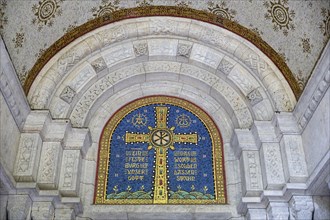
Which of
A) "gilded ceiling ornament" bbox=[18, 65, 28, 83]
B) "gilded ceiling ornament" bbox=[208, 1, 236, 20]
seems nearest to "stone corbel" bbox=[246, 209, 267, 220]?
"gilded ceiling ornament" bbox=[208, 1, 236, 20]

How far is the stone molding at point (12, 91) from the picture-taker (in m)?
5.56

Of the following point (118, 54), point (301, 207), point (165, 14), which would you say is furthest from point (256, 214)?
point (165, 14)

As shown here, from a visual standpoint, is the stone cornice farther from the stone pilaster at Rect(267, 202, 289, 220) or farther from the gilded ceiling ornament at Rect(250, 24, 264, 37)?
the gilded ceiling ornament at Rect(250, 24, 264, 37)

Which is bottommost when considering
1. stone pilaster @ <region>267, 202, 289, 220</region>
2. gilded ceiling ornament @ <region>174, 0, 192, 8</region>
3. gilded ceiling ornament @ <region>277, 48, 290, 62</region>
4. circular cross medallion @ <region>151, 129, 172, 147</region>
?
stone pilaster @ <region>267, 202, 289, 220</region>

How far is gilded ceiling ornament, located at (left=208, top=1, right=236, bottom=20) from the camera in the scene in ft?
23.7

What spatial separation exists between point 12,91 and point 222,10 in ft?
10.8

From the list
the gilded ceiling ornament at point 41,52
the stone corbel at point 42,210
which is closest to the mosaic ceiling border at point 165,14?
the gilded ceiling ornament at point 41,52

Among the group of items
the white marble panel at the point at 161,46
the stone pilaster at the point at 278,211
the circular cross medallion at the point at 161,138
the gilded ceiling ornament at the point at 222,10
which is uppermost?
the gilded ceiling ornament at the point at 222,10

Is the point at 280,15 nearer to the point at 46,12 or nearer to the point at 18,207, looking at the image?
the point at 46,12

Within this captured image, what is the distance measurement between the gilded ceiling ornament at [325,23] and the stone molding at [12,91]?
4.17 metres

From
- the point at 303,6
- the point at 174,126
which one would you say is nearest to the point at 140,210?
the point at 174,126

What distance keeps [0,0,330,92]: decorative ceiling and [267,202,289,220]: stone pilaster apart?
5.67 feet

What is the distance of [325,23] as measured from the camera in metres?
6.69

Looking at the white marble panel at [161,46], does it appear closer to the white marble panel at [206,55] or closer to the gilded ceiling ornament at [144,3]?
the white marble panel at [206,55]
